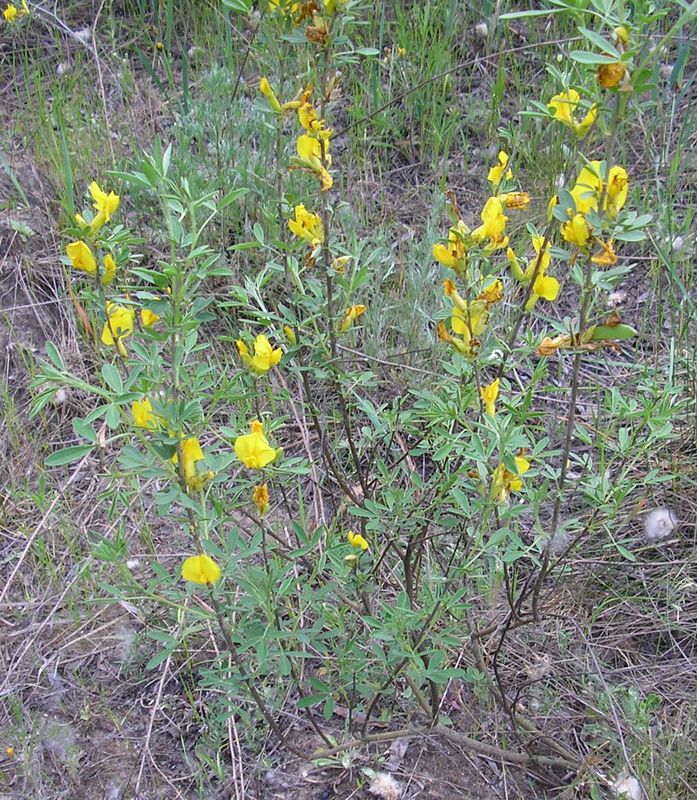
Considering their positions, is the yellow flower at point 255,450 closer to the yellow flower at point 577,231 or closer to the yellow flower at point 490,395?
the yellow flower at point 490,395

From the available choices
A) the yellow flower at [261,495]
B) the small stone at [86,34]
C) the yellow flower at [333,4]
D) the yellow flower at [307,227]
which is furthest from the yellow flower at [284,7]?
the small stone at [86,34]

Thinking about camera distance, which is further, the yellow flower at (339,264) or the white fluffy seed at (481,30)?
the white fluffy seed at (481,30)

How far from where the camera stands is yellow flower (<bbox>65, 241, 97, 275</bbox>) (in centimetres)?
112

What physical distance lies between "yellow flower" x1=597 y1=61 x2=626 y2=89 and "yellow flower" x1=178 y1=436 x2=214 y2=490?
696 mm

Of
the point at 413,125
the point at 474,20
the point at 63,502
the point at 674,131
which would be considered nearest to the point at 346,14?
the point at 63,502

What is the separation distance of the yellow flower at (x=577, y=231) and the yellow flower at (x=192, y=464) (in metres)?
0.58

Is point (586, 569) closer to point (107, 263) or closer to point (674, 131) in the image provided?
point (107, 263)

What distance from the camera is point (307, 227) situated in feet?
4.58

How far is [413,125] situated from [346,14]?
1.63m

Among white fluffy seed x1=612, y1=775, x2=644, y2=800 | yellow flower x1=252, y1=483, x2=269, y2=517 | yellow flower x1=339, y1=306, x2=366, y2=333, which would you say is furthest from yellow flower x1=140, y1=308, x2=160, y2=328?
white fluffy seed x1=612, y1=775, x2=644, y2=800

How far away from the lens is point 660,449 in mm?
2002

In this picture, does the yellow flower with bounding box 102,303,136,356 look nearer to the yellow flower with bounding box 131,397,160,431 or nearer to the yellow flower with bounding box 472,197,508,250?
the yellow flower with bounding box 131,397,160,431

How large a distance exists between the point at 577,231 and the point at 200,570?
69 cm

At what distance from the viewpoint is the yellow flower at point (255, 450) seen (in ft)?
3.80
